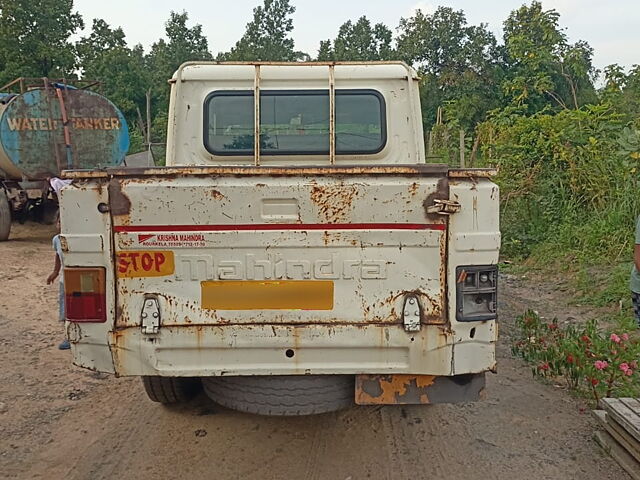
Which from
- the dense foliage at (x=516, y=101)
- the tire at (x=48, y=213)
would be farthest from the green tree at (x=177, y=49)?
the tire at (x=48, y=213)

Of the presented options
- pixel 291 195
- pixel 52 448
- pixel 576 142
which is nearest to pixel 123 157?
pixel 576 142

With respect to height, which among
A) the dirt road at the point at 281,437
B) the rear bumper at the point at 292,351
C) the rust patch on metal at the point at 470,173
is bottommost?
the dirt road at the point at 281,437

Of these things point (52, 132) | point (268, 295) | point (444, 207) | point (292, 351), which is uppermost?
point (52, 132)

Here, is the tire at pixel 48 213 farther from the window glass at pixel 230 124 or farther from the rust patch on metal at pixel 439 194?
the rust patch on metal at pixel 439 194

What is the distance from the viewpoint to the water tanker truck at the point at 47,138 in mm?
10539

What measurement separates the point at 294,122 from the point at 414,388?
229 cm

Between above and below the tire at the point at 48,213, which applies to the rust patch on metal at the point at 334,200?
above

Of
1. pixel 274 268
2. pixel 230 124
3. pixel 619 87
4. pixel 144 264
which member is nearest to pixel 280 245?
pixel 274 268

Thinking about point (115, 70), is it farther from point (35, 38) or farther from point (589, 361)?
point (589, 361)

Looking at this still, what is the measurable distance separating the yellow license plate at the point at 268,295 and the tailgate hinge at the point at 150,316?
0.23 m

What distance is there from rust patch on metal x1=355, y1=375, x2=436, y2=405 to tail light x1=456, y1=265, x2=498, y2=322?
1.32 ft

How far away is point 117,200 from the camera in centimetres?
294

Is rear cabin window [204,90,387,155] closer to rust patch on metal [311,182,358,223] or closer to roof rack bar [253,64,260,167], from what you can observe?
roof rack bar [253,64,260,167]

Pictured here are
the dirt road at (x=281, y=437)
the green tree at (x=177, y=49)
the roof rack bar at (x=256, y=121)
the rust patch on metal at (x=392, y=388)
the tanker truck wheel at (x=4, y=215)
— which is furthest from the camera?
the green tree at (x=177, y=49)
